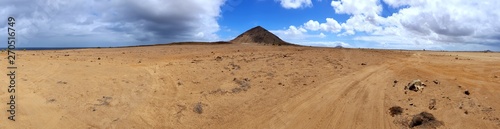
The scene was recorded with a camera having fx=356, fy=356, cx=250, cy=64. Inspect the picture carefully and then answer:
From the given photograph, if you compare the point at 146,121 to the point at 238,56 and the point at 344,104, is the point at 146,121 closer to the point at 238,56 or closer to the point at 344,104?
the point at 344,104

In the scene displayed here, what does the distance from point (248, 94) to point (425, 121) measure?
18.3ft

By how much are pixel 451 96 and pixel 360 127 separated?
9.75 feet

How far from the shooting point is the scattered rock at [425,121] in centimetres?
861

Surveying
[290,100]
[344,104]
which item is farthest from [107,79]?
[344,104]

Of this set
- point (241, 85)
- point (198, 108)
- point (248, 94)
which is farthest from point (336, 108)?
point (198, 108)

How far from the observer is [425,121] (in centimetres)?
875

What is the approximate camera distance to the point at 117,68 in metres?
14.3

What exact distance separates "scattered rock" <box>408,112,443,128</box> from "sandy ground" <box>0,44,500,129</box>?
0.15 metres

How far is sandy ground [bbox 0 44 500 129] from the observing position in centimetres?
948

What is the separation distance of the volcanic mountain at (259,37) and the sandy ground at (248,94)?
1767cm

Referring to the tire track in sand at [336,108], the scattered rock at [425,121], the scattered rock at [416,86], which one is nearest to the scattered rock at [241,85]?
the tire track in sand at [336,108]

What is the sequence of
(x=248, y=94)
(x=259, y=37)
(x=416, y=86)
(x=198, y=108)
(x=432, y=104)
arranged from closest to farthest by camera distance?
(x=432, y=104)
(x=416, y=86)
(x=198, y=108)
(x=248, y=94)
(x=259, y=37)

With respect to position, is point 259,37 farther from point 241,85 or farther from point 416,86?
point 416,86

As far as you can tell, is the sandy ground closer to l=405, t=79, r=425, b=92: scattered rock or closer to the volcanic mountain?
l=405, t=79, r=425, b=92: scattered rock
